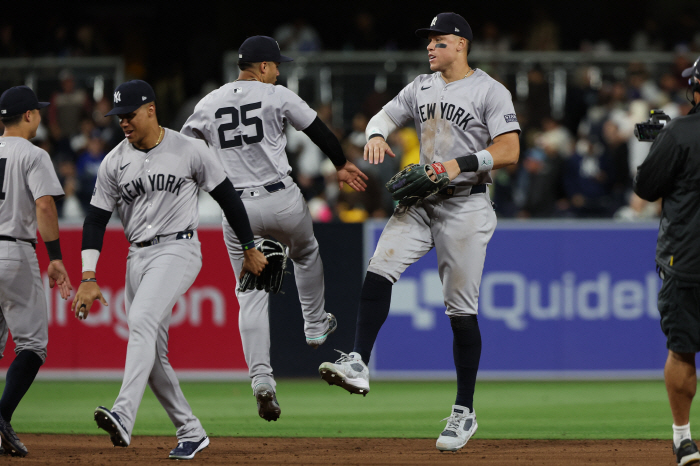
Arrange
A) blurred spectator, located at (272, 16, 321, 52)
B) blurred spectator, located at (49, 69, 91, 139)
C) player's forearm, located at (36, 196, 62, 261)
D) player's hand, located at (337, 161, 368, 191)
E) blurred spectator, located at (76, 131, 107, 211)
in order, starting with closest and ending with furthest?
player's forearm, located at (36, 196, 62, 261), player's hand, located at (337, 161, 368, 191), blurred spectator, located at (76, 131, 107, 211), blurred spectator, located at (49, 69, 91, 139), blurred spectator, located at (272, 16, 321, 52)

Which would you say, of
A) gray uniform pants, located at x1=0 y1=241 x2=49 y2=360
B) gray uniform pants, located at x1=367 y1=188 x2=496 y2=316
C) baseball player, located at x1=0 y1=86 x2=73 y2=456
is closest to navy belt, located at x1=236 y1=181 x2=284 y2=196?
gray uniform pants, located at x1=367 y1=188 x2=496 y2=316

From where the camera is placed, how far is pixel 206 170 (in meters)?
6.13

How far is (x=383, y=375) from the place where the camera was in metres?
11.0

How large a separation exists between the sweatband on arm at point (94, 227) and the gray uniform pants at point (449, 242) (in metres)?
1.78

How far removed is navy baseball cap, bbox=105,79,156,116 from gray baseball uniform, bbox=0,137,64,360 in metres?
1.05

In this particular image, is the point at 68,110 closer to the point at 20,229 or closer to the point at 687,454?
the point at 20,229

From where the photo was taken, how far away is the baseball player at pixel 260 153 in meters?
6.57

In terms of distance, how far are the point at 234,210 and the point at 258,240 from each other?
0.59 m

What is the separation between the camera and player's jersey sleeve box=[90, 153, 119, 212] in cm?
612

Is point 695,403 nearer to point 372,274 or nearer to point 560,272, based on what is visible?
point 560,272

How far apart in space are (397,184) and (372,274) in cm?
65

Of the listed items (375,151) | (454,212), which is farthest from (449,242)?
(375,151)

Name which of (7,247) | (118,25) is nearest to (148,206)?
(7,247)

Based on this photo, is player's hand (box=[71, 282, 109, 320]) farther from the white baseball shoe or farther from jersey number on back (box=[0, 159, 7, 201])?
the white baseball shoe
